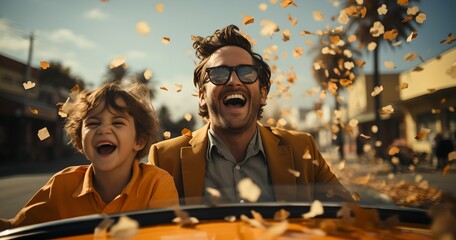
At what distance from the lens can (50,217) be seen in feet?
7.89

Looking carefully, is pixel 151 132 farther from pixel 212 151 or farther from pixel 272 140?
pixel 272 140

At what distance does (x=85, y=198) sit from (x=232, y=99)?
5.02ft

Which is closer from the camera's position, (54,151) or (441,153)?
(441,153)

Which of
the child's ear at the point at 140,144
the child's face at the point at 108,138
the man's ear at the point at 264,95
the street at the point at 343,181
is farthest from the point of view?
the street at the point at 343,181

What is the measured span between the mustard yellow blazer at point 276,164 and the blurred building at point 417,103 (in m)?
11.8

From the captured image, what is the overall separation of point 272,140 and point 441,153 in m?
18.4

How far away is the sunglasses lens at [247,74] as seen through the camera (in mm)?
3201

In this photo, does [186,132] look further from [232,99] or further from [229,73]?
[229,73]

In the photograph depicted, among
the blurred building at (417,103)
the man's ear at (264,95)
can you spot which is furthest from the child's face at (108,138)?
the blurred building at (417,103)

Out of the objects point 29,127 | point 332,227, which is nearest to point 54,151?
point 29,127

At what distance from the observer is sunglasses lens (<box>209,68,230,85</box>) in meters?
3.19

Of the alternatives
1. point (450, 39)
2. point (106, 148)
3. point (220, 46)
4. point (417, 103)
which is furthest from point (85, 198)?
point (417, 103)

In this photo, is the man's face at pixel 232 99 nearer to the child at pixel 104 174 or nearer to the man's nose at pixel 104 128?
the child at pixel 104 174

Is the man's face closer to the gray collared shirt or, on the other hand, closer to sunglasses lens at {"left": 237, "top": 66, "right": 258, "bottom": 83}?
sunglasses lens at {"left": 237, "top": 66, "right": 258, "bottom": 83}
